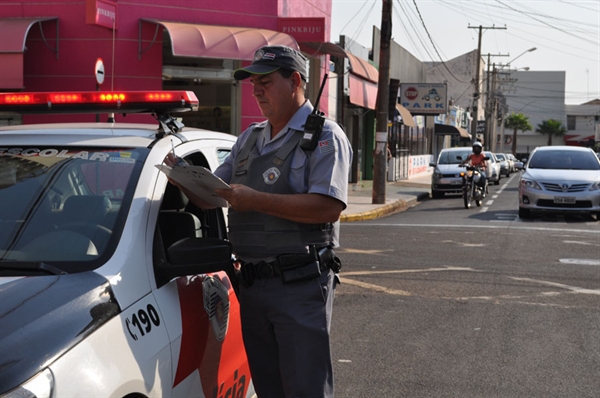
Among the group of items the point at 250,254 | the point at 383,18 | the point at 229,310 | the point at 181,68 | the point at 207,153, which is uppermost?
the point at 383,18

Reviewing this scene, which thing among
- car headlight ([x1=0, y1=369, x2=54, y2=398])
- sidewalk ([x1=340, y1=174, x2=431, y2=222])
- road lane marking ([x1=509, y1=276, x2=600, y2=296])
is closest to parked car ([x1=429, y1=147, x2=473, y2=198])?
sidewalk ([x1=340, y1=174, x2=431, y2=222])

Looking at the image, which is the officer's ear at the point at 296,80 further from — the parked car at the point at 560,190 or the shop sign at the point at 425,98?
the shop sign at the point at 425,98

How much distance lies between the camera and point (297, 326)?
11.3 ft

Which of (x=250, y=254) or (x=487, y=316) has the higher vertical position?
(x=250, y=254)

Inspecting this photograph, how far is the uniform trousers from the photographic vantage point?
3.44 metres

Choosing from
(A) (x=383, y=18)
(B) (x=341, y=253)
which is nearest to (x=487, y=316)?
(B) (x=341, y=253)

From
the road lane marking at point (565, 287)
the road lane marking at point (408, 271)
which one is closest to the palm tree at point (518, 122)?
the road lane marking at point (408, 271)

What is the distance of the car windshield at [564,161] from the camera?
19.9 metres

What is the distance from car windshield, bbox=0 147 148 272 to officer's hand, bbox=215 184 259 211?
42 centimetres

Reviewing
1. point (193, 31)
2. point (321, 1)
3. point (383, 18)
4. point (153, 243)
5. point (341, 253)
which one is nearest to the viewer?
point (153, 243)

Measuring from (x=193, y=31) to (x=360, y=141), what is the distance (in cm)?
1902

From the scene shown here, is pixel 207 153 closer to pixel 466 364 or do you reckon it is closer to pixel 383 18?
pixel 466 364

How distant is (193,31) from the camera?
19734 millimetres

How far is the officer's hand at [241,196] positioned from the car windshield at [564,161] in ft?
57.5
